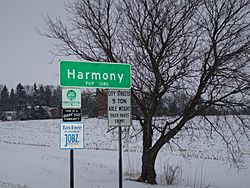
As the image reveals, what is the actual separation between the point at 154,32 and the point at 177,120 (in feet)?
11.0

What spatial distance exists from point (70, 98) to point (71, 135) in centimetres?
70

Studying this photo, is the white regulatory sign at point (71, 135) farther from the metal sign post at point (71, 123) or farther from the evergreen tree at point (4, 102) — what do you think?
the evergreen tree at point (4, 102)

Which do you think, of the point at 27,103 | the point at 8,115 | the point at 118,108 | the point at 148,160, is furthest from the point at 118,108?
the point at 27,103

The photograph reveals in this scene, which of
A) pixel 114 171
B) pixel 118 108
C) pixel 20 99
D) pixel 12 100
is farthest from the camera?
pixel 12 100

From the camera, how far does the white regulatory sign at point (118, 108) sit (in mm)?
7180

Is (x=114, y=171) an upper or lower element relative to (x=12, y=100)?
lower

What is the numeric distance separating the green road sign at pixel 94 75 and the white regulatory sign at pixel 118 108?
0.17 m

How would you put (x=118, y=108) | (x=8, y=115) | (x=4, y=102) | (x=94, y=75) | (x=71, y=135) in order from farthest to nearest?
(x=4, y=102) < (x=8, y=115) < (x=118, y=108) < (x=94, y=75) < (x=71, y=135)

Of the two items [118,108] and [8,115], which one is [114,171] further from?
[8,115]

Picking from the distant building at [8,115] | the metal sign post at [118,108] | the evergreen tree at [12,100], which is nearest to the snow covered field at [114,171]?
the metal sign post at [118,108]

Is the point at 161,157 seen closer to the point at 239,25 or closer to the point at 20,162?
the point at 20,162

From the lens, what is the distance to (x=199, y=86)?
494 inches

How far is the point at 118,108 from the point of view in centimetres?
725

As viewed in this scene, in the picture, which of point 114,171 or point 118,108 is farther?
point 114,171
